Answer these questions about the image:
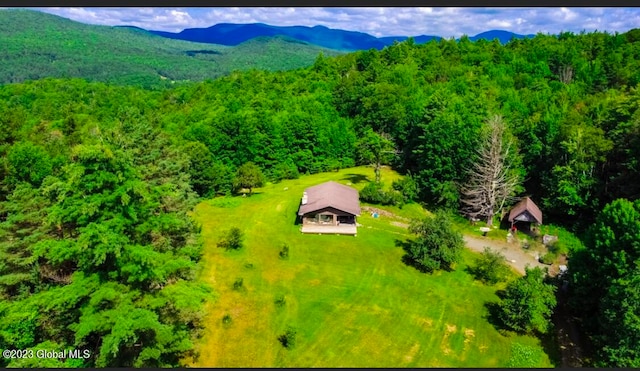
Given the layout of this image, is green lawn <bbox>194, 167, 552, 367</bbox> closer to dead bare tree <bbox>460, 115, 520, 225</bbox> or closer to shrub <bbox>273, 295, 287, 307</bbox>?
shrub <bbox>273, 295, 287, 307</bbox>

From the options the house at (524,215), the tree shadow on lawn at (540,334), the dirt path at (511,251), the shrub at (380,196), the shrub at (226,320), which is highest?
the house at (524,215)

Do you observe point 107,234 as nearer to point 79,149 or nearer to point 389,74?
point 79,149

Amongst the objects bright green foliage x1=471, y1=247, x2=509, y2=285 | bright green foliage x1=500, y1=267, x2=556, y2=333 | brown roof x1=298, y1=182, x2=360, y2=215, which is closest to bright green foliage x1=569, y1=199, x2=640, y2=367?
bright green foliage x1=500, y1=267, x2=556, y2=333

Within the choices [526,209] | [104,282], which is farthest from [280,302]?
[526,209]

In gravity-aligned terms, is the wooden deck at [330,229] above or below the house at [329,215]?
below

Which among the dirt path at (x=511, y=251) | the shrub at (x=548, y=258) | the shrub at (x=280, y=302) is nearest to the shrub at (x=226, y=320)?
the shrub at (x=280, y=302)

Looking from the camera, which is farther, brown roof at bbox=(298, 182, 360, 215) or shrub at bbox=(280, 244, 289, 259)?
brown roof at bbox=(298, 182, 360, 215)

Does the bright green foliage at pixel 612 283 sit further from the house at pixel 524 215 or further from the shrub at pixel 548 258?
the house at pixel 524 215

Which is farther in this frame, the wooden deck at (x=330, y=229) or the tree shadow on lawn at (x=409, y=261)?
the wooden deck at (x=330, y=229)
